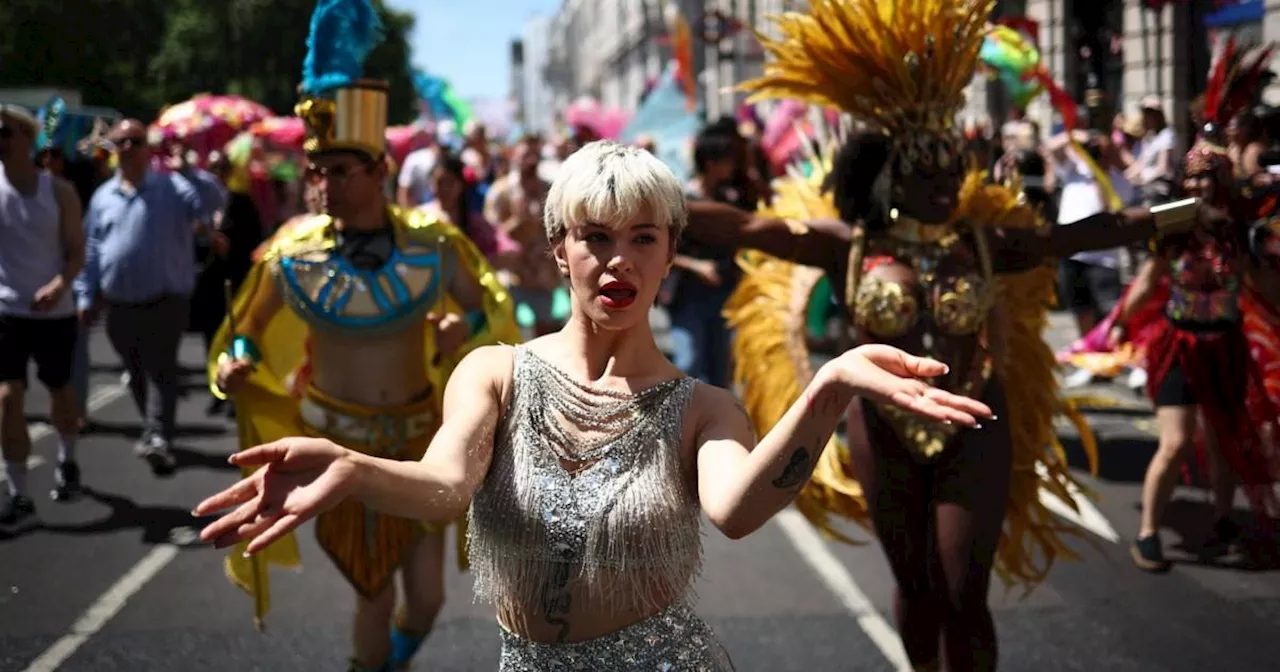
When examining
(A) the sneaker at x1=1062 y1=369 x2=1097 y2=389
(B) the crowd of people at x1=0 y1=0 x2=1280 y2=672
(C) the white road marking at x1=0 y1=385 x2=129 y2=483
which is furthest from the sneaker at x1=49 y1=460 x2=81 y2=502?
(A) the sneaker at x1=1062 y1=369 x2=1097 y2=389

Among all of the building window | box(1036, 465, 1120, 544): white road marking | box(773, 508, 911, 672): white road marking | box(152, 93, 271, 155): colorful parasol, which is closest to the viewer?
box(773, 508, 911, 672): white road marking

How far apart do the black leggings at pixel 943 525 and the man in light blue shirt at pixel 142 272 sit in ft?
18.5

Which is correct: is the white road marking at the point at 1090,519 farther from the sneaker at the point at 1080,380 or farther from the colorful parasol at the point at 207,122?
the colorful parasol at the point at 207,122

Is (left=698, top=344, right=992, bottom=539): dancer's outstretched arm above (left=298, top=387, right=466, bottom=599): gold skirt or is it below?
above

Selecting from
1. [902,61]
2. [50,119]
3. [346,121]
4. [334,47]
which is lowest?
[346,121]

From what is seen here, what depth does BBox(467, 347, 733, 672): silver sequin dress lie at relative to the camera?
8.38 feet

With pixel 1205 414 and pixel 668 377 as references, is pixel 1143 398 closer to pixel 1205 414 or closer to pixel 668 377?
pixel 1205 414

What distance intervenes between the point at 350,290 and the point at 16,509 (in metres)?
3.77

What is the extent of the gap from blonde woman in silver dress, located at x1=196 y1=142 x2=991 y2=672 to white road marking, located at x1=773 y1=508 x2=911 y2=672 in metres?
2.20

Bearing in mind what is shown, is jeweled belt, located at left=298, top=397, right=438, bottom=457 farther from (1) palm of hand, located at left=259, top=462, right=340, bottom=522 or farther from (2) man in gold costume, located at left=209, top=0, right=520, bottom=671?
(1) palm of hand, located at left=259, top=462, right=340, bottom=522

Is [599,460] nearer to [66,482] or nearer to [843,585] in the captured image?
[843,585]

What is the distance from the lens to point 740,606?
18.7 ft

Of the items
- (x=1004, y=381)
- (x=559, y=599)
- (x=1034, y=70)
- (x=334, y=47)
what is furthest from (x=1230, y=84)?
(x=559, y=599)

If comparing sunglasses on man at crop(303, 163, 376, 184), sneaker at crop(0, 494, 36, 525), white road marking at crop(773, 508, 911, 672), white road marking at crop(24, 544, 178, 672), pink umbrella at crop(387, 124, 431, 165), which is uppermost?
pink umbrella at crop(387, 124, 431, 165)
